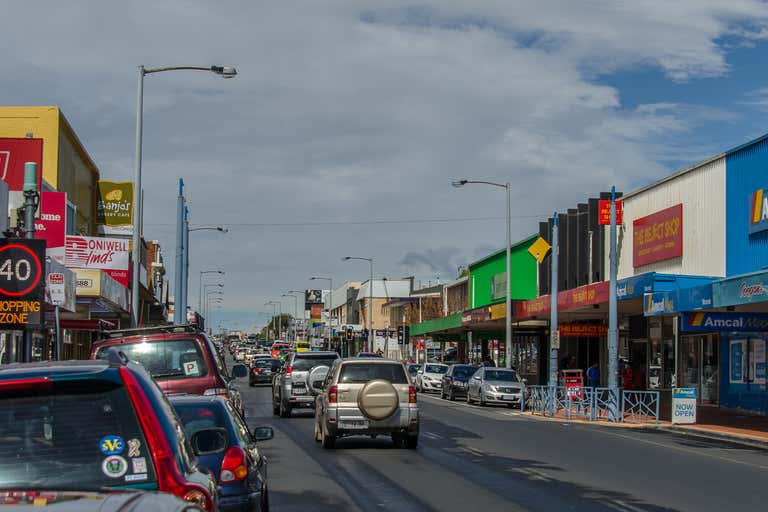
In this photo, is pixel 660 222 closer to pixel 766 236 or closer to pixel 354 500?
pixel 766 236

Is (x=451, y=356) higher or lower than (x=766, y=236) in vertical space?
lower

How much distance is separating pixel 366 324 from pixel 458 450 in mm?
107547

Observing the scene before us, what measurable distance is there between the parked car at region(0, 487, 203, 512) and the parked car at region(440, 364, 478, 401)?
40978 millimetres

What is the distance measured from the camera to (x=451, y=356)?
83.7 m

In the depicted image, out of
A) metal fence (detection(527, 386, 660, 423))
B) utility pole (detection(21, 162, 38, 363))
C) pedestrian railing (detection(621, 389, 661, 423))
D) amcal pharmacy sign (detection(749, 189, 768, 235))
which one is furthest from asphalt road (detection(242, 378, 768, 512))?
amcal pharmacy sign (detection(749, 189, 768, 235))

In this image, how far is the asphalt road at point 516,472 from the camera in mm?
13117

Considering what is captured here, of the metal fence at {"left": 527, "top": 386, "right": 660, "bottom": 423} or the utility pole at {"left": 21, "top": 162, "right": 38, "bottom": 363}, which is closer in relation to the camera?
the utility pole at {"left": 21, "top": 162, "right": 38, "bottom": 363}

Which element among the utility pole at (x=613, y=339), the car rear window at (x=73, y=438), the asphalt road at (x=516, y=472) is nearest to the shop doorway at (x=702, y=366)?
the utility pole at (x=613, y=339)

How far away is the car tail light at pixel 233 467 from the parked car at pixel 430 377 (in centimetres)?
4345

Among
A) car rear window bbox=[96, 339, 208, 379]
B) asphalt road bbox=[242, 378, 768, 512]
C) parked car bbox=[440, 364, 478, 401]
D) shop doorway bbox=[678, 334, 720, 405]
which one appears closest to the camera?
asphalt road bbox=[242, 378, 768, 512]

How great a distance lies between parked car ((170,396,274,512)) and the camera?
858 cm

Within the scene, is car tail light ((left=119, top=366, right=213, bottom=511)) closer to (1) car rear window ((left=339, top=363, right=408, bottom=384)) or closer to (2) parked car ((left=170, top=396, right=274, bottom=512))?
(2) parked car ((left=170, top=396, right=274, bottom=512))

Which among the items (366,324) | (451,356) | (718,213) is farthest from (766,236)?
(366,324)

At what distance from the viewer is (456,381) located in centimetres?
4516
